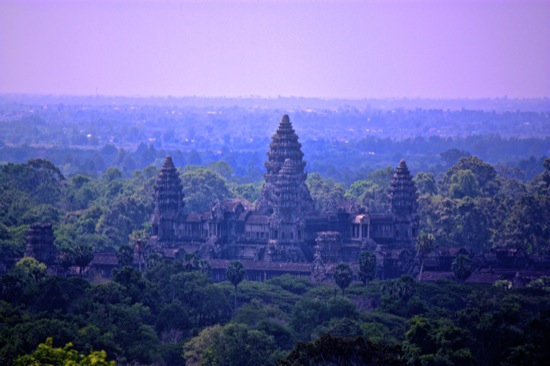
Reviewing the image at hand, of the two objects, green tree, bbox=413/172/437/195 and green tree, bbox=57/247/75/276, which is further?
green tree, bbox=413/172/437/195

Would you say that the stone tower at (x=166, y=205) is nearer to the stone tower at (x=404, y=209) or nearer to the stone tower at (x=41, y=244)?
the stone tower at (x=41, y=244)

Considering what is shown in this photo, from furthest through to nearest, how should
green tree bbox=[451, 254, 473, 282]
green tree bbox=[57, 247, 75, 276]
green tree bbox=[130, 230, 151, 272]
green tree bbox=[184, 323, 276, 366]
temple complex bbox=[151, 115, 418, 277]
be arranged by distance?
temple complex bbox=[151, 115, 418, 277], green tree bbox=[130, 230, 151, 272], green tree bbox=[451, 254, 473, 282], green tree bbox=[57, 247, 75, 276], green tree bbox=[184, 323, 276, 366]

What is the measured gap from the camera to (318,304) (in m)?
92.0

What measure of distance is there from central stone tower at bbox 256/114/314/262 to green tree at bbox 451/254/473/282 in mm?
12646

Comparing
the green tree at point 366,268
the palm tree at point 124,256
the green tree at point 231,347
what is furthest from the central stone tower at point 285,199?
the green tree at point 231,347

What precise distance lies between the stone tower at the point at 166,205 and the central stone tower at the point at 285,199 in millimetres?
5943

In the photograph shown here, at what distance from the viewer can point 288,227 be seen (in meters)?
116

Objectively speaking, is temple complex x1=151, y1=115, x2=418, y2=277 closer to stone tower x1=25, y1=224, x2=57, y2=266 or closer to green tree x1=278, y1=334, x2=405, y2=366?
stone tower x1=25, y1=224, x2=57, y2=266

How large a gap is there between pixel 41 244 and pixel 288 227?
662 inches

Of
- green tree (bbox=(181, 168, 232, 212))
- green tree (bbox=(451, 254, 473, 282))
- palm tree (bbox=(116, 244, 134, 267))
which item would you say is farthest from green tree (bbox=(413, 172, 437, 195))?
palm tree (bbox=(116, 244, 134, 267))

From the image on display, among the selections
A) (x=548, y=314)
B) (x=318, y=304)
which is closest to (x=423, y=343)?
(x=548, y=314)

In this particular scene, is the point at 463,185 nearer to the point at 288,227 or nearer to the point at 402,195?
the point at 402,195

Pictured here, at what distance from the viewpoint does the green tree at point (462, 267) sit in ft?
348

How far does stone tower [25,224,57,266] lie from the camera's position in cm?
11033
